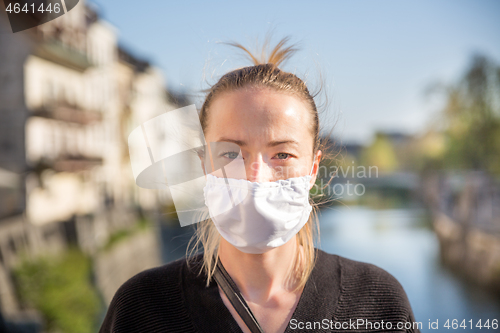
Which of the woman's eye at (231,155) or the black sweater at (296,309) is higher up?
the woman's eye at (231,155)

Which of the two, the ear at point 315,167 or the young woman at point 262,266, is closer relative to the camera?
the young woman at point 262,266

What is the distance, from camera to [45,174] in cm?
1241

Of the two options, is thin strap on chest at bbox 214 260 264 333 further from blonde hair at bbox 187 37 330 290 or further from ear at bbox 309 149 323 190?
ear at bbox 309 149 323 190

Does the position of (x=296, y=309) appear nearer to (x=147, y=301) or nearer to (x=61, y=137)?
(x=147, y=301)

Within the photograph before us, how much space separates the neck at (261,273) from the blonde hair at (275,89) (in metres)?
0.03

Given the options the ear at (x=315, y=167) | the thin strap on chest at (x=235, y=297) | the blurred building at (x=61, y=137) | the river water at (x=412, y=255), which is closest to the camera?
the thin strap on chest at (x=235, y=297)

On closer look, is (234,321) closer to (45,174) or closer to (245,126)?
(245,126)

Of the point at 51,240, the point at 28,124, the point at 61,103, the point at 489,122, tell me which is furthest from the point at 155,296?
the point at 489,122

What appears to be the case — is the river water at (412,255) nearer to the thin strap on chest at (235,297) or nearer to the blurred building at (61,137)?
the blurred building at (61,137)

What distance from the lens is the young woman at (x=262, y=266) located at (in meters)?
0.95

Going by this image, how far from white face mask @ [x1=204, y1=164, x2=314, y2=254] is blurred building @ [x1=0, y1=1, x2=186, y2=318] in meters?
7.34

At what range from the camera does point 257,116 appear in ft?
3.07

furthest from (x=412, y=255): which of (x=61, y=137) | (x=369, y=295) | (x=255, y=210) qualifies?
(x=255, y=210)

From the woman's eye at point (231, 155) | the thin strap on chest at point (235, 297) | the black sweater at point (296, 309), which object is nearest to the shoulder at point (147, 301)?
the black sweater at point (296, 309)
